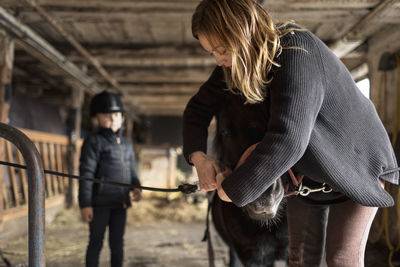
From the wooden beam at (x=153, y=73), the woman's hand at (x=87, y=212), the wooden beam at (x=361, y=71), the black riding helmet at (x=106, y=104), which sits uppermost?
the wooden beam at (x=153, y=73)

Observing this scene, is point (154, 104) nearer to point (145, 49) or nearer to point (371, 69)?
point (145, 49)

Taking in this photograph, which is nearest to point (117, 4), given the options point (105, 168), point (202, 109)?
point (105, 168)

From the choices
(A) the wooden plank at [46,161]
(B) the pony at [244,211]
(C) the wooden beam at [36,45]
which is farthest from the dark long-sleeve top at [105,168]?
(A) the wooden plank at [46,161]

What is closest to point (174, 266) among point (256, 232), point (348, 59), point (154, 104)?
point (256, 232)

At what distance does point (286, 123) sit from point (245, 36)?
0.81ft

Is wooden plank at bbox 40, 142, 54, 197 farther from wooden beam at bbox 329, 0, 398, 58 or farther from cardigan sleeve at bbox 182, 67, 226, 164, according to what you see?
cardigan sleeve at bbox 182, 67, 226, 164

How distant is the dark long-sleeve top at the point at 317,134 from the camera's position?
2.65ft

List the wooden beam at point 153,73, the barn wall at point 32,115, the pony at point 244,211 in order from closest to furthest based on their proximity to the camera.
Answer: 1. the pony at point 244,211
2. the barn wall at point 32,115
3. the wooden beam at point 153,73

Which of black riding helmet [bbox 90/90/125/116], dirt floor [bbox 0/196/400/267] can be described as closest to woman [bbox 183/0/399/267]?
dirt floor [bbox 0/196/400/267]

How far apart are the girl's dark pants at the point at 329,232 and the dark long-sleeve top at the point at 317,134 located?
0.36 ft

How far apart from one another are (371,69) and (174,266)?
286 cm

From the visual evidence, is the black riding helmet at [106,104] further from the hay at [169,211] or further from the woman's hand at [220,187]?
the hay at [169,211]

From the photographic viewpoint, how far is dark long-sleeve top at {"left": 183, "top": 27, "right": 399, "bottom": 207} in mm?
809

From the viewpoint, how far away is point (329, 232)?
1027 millimetres
